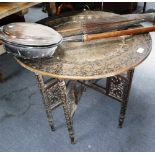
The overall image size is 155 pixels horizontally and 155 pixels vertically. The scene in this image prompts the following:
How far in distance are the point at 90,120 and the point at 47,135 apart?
346mm

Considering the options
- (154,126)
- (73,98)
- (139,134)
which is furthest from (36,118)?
(154,126)

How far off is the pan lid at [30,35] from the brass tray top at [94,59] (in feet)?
0.36

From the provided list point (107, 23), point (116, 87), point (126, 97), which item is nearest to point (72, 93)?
point (116, 87)

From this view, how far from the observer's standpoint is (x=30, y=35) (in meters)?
1.10

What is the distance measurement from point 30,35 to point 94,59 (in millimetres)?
335

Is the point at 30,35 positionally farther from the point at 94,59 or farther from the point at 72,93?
the point at 72,93

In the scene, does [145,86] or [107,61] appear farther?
[145,86]

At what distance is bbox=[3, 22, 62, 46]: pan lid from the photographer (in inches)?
40.9

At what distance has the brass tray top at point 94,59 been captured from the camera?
106cm

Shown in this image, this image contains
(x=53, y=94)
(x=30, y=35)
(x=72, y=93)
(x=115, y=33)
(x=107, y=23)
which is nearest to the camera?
(x=30, y=35)

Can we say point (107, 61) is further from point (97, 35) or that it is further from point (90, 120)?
point (90, 120)

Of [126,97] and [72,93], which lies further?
[72,93]

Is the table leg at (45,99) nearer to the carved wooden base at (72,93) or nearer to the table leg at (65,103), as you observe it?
the carved wooden base at (72,93)

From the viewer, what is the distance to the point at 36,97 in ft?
6.49
